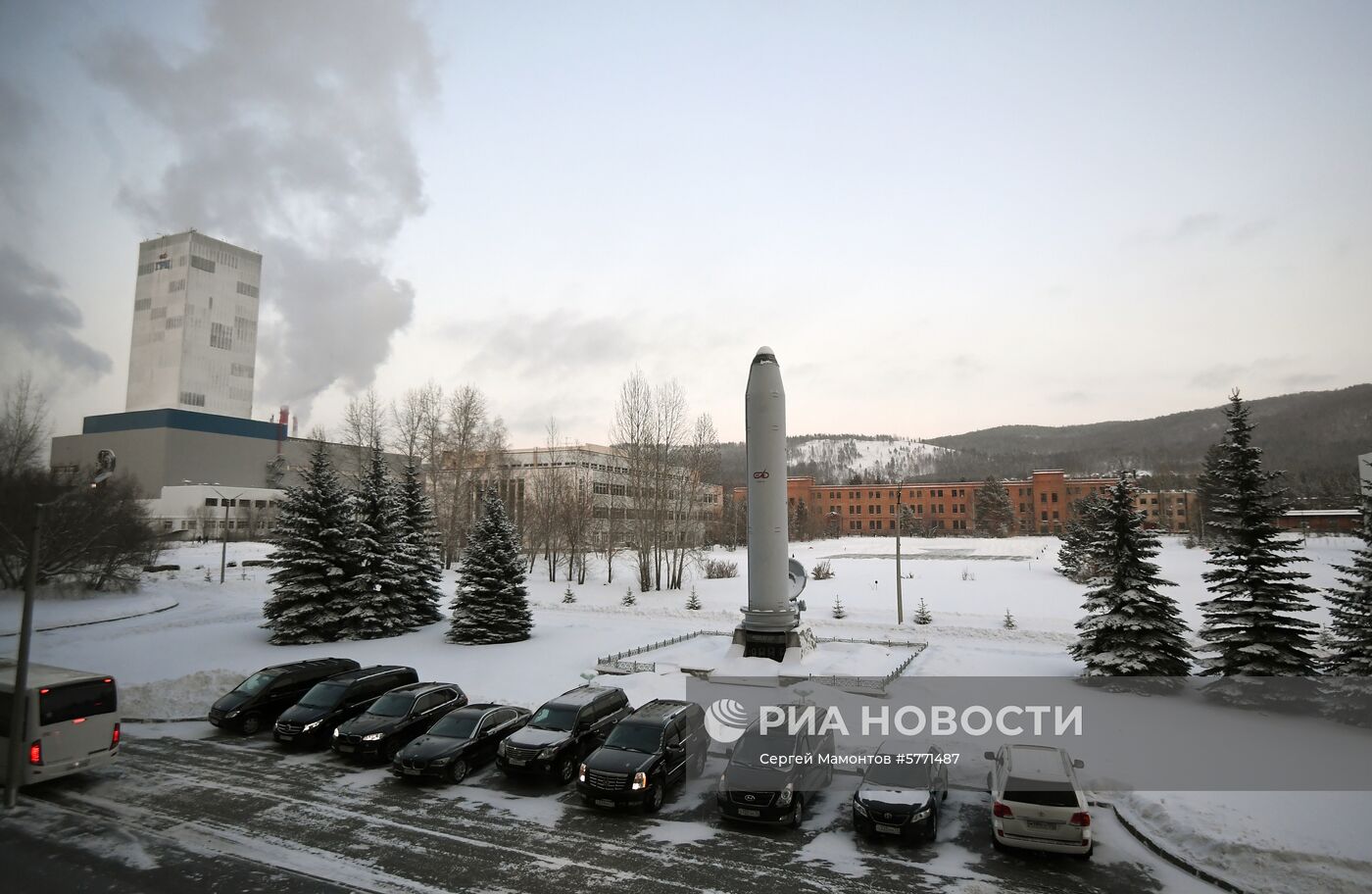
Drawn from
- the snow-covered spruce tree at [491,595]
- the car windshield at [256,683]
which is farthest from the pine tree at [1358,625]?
the car windshield at [256,683]

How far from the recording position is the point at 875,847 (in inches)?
394

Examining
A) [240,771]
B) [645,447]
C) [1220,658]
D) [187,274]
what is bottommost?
[240,771]

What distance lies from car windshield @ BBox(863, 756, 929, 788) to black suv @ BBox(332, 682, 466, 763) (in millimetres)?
8946

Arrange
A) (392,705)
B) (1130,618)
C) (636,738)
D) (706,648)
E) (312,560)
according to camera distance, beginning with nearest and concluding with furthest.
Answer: (636,738) → (392,705) → (1130,618) → (706,648) → (312,560)

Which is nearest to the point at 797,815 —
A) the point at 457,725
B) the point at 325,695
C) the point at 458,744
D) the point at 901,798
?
the point at 901,798

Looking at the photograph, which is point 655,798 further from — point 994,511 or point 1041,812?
point 994,511

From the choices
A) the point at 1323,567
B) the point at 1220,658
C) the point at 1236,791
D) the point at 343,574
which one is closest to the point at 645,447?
the point at 343,574

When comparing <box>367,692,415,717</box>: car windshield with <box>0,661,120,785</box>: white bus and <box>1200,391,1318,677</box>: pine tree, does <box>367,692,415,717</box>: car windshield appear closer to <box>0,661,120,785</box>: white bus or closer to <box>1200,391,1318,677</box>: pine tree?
<box>0,661,120,785</box>: white bus

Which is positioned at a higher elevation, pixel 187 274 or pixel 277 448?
pixel 187 274

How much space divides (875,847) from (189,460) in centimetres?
10559

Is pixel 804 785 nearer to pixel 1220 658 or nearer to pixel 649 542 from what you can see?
pixel 1220 658

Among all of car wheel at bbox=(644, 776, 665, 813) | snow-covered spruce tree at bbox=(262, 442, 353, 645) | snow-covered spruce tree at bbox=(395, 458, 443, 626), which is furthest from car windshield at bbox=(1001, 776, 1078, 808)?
snow-covered spruce tree at bbox=(395, 458, 443, 626)

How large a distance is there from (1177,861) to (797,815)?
5039mm

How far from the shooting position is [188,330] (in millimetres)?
101875
